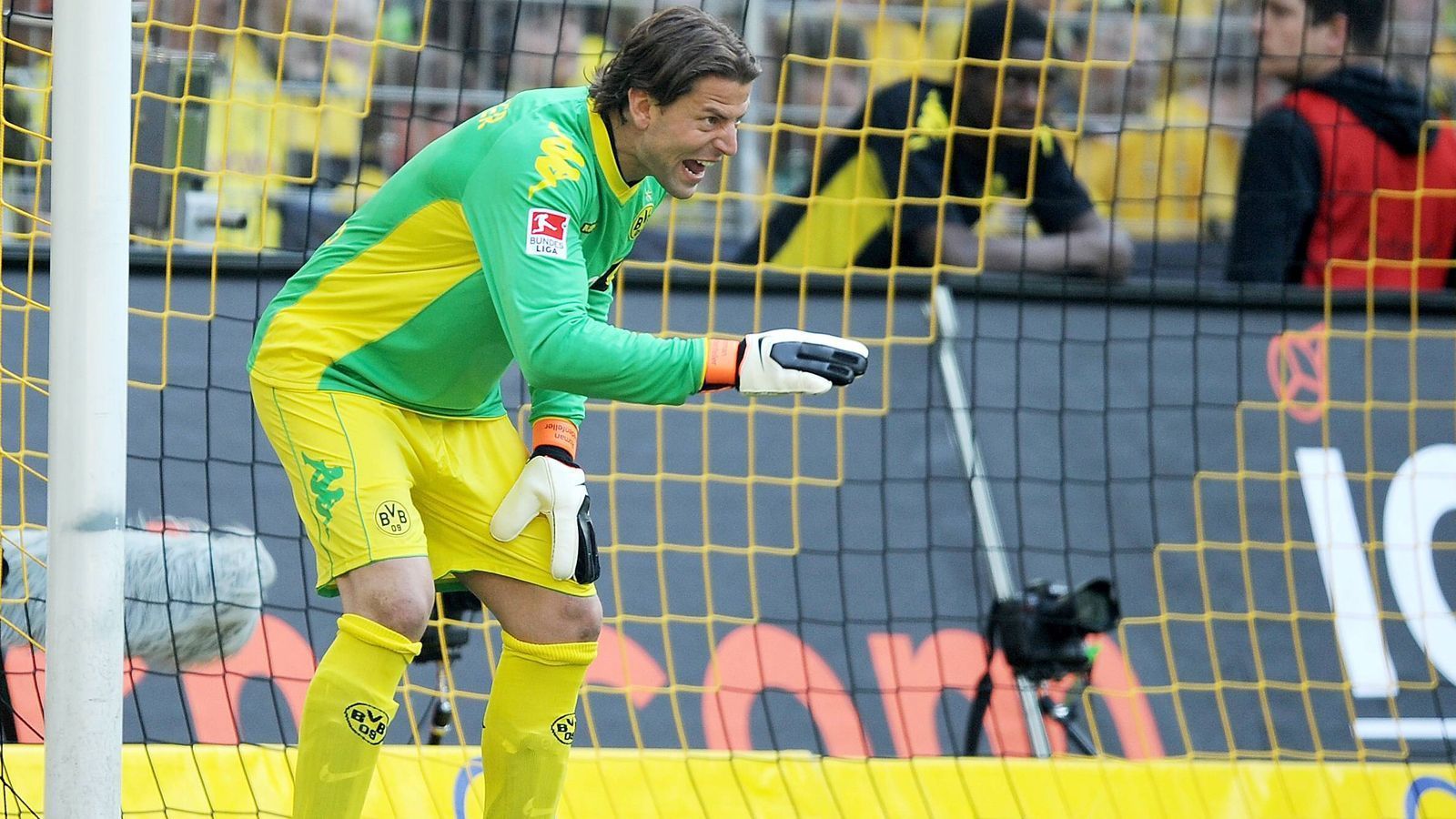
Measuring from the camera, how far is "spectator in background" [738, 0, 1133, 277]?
5012 mm

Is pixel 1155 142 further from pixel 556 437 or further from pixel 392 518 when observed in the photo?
pixel 392 518

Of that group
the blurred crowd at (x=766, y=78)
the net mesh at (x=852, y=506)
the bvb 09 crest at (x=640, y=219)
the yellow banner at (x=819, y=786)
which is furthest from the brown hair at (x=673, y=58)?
the blurred crowd at (x=766, y=78)

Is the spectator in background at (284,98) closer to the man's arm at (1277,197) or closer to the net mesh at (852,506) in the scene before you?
the net mesh at (852,506)

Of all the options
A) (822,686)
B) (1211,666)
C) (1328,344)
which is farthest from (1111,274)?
(822,686)

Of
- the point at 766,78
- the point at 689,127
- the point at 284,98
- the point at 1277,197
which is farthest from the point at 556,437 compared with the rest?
the point at 766,78

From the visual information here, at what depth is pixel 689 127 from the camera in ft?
9.48

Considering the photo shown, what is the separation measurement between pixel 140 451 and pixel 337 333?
1761 mm

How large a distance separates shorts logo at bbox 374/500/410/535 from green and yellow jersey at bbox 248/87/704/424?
8.8 inches

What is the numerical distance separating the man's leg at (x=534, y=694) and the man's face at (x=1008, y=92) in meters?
2.44

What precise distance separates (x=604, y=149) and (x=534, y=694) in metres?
0.94

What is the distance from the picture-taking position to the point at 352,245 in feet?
10.1

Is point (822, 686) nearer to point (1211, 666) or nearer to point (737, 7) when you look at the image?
point (1211, 666)

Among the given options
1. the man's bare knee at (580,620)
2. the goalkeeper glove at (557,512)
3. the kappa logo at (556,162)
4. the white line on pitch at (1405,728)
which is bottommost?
the white line on pitch at (1405,728)

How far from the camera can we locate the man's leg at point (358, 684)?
2.89m
